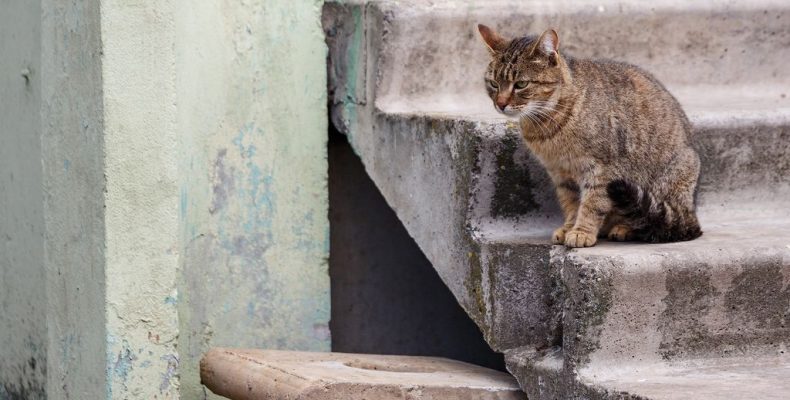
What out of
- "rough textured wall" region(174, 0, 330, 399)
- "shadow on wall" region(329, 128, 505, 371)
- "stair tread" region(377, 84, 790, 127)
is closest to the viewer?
"stair tread" region(377, 84, 790, 127)

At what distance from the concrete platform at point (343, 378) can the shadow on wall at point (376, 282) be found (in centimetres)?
90

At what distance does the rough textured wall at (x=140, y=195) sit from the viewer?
345 centimetres

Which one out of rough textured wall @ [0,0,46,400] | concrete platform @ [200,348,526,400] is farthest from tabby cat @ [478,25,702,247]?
rough textured wall @ [0,0,46,400]

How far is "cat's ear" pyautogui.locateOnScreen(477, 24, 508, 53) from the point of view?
148 inches

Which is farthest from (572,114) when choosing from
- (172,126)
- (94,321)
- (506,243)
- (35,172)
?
(35,172)

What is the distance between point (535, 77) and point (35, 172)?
1.79 metres

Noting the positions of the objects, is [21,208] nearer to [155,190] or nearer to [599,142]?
[155,190]

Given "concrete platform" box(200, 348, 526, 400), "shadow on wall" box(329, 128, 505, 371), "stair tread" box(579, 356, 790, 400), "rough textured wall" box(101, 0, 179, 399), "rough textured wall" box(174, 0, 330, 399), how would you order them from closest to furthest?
"stair tread" box(579, 356, 790, 400) → "concrete platform" box(200, 348, 526, 400) → "rough textured wall" box(101, 0, 179, 399) → "rough textured wall" box(174, 0, 330, 399) → "shadow on wall" box(329, 128, 505, 371)

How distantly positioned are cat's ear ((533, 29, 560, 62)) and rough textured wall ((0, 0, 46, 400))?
1664 millimetres

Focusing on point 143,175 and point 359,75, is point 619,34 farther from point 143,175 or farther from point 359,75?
point 143,175

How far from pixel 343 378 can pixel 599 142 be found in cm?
104

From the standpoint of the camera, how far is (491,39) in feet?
12.4

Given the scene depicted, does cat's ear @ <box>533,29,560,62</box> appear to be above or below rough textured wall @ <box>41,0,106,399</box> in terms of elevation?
above

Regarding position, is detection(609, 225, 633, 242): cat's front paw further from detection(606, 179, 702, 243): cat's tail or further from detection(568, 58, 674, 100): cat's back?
detection(568, 58, 674, 100): cat's back
